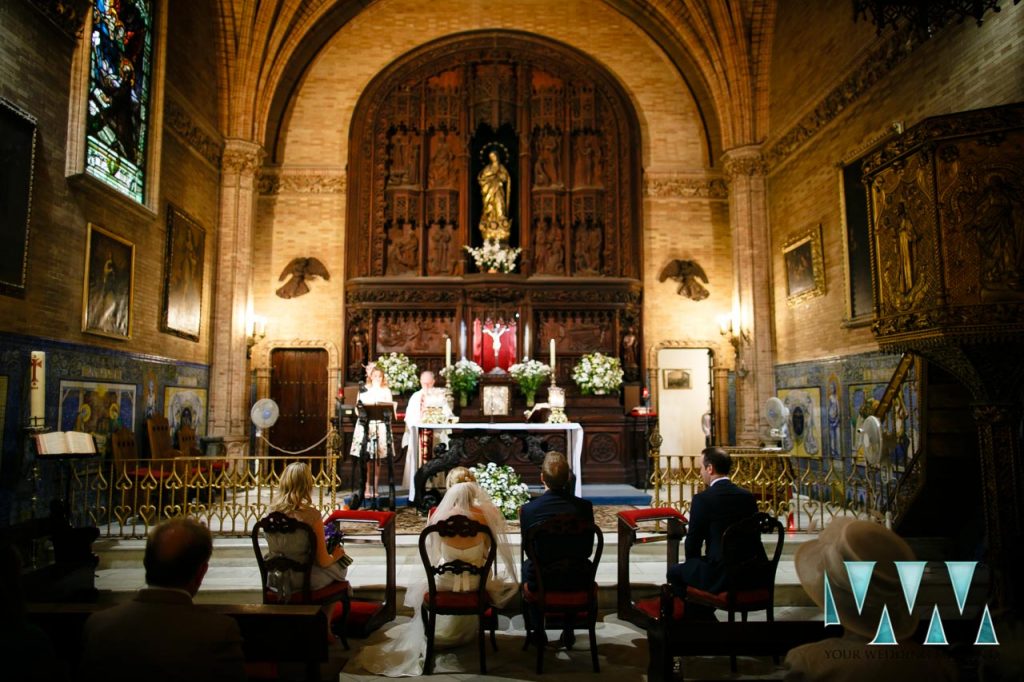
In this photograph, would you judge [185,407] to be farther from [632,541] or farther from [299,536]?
[632,541]

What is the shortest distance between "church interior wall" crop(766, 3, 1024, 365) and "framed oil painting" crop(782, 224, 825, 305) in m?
0.14

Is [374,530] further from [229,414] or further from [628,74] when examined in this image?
[628,74]

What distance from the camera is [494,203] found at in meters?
15.9

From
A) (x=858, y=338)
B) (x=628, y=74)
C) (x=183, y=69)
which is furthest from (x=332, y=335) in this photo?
(x=858, y=338)

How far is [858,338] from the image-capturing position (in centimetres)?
1097

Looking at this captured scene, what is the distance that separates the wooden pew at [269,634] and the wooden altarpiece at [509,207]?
37.5ft

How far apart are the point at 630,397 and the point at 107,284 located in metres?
10.0

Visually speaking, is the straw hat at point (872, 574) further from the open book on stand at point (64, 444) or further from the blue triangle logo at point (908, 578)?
the open book on stand at point (64, 444)

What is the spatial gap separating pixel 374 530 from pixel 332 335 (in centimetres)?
813

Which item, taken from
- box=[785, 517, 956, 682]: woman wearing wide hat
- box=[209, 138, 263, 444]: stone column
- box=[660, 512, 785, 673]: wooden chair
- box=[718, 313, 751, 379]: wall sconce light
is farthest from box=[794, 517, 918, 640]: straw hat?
box=[209, 138, 263, 444]: stone column

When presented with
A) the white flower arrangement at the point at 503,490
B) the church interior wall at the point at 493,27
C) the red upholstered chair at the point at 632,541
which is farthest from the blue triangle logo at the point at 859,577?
the church interior wall at the point at 493,27

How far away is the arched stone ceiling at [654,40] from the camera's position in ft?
47.3

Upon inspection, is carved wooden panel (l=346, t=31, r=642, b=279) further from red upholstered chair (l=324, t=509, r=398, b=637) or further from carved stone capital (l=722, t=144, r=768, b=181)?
red upholstered chair (l=324, t=509, r=398, b=637)

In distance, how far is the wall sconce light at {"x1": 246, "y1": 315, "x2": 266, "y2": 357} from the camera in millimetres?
14594
